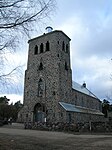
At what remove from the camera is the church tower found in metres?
35.6

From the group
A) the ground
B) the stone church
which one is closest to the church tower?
the stone church

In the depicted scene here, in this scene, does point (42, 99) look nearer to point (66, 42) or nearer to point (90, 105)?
point (66, 42)

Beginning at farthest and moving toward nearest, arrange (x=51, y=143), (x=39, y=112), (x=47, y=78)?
(x=47, y=78) < (x=39, y=112) < (x=51, y=143)

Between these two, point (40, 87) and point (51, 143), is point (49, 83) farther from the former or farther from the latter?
point (51, 143)

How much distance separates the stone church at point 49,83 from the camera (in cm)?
3503

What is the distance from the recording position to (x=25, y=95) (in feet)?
130

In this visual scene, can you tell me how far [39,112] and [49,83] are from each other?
5.76m

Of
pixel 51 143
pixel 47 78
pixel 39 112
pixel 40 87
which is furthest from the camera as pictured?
pixel 40 87

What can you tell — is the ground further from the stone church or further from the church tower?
the church tower

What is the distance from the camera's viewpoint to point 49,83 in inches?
1453

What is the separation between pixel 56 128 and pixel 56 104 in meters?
7.25

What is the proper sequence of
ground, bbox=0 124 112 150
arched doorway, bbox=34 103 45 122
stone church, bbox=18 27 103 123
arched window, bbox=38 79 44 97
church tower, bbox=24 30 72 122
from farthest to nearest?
arched window, bbox=38 79 44 97, arched doorway, bbox=34 103 45 122, church tower, bbox=24 30 72 122, stone church, bbox=18 27 103 123, ground, bbox=0 124 112 150

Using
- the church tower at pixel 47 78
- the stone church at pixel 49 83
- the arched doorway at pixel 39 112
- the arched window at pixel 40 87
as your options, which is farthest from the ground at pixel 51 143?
the arched window at pixel 40 87

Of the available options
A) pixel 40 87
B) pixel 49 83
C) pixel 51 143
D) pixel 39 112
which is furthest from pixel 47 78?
pixel 51 143
